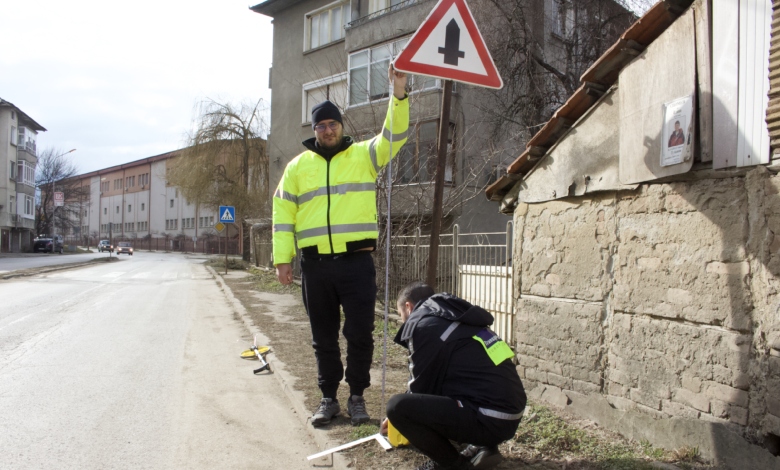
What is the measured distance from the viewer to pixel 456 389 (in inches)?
118

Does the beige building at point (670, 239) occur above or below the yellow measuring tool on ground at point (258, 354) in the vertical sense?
above

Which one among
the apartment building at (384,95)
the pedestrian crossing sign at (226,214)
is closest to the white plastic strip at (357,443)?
the apartment building at (384,95)

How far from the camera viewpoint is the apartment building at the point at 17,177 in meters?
51.0

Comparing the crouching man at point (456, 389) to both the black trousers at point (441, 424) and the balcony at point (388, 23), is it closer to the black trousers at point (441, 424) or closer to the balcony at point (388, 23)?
the black trousers at point (441, 424)

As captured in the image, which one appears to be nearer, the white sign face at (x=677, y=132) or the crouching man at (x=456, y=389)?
the crouching man at (x=456, y=389)

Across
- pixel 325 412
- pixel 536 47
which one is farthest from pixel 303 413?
pixel 536 47

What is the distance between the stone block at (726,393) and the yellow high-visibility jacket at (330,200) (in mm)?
2290

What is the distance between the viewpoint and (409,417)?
294 cm

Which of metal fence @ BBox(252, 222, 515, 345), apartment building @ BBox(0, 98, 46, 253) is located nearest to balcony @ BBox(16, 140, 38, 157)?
apartment building @ BBox(0, 98, 46, 253)

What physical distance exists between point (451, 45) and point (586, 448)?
2.68 metres

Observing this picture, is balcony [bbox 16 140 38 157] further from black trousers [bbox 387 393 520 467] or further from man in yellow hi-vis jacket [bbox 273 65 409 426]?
black trousers [bbox 387 393 520 467]

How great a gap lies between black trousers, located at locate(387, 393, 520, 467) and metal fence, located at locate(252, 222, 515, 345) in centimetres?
208

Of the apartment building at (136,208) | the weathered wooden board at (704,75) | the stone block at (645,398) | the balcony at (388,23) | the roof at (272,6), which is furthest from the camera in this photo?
the apartment building at (136,208)

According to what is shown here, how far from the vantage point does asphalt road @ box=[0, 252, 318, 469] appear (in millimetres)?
3695
